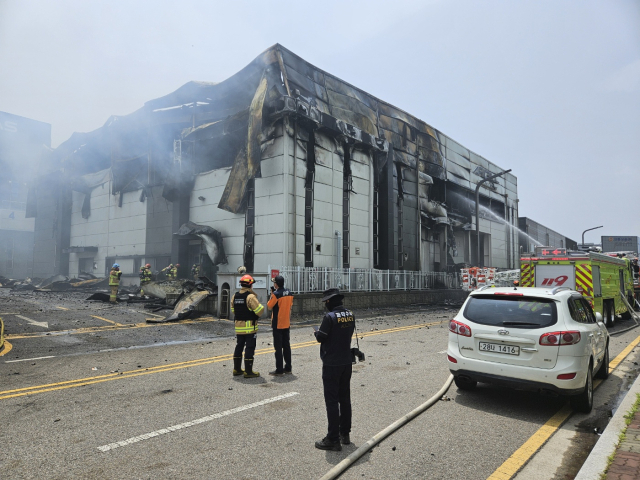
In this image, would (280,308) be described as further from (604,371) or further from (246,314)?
(604,371)

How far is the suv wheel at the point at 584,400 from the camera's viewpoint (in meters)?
5.11

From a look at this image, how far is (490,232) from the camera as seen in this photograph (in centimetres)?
4022

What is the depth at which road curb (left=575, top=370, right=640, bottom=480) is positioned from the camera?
3346 millimetres

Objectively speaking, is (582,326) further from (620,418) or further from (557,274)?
(557,274)

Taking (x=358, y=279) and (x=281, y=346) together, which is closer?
(x=281, y=346)

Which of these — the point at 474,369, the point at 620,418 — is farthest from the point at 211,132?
A: the point at 620,418

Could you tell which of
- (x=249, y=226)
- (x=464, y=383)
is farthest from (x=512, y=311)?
(x=249, y=226)

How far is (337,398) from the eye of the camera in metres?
4.09

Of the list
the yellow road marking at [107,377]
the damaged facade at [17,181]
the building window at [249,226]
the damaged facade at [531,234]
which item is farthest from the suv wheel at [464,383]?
the damaged facade at [531,234]

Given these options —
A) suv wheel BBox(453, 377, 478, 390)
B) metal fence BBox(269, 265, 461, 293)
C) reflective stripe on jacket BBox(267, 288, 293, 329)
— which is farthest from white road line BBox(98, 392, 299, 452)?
metal fence BBox(269, 265, 461, 293)

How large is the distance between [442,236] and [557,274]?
19209 millimetres

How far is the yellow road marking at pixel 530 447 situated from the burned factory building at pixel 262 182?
14.8 m

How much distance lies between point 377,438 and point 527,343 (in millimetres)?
2372

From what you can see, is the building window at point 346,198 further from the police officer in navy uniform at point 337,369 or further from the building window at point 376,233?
the police officer in navy uniform at point 337,369
